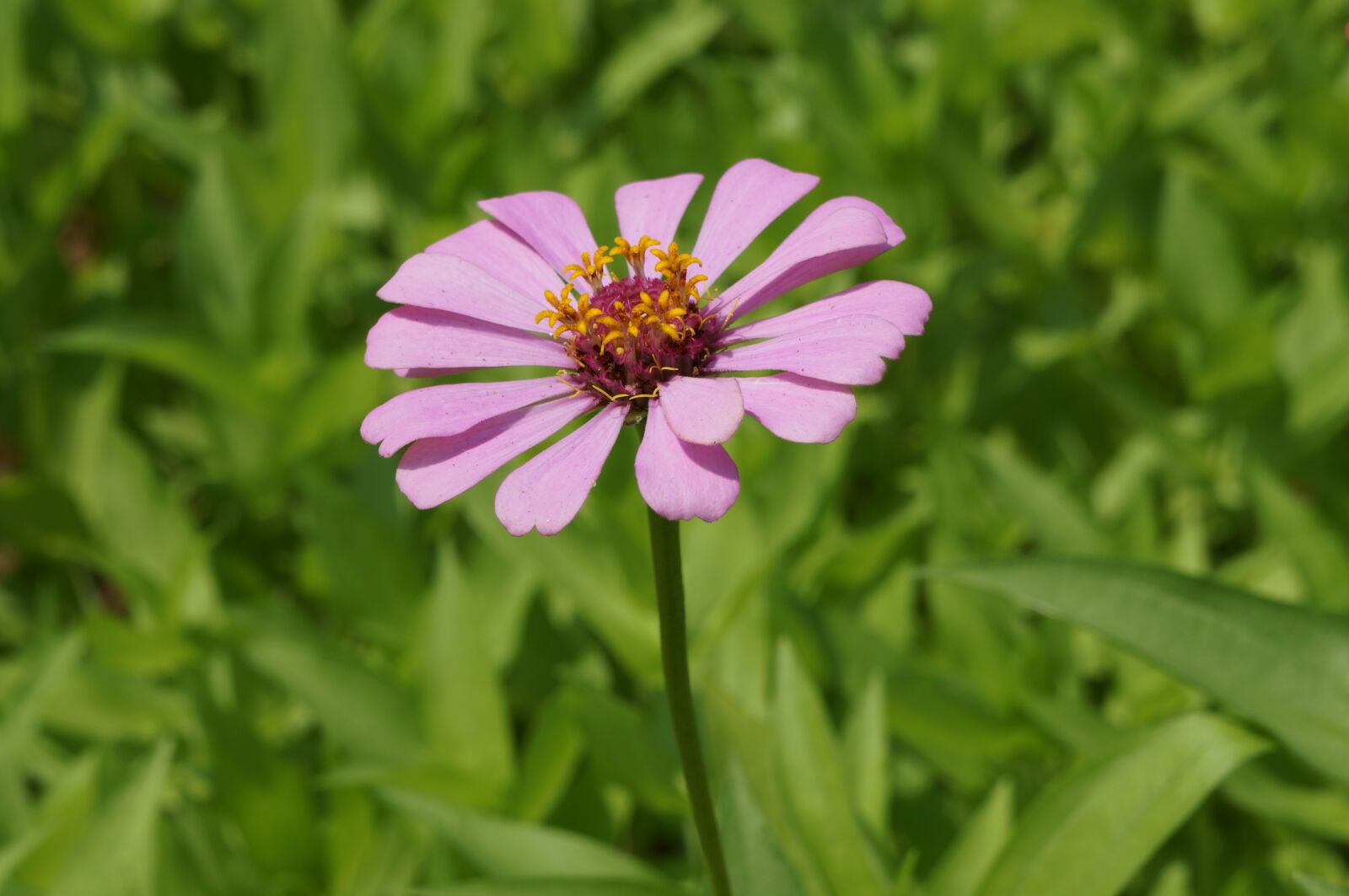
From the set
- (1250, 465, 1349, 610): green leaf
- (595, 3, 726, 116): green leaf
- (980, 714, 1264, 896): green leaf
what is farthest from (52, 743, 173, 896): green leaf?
(595, 3, 726, 116): green leaf

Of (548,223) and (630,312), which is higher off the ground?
(548,223)

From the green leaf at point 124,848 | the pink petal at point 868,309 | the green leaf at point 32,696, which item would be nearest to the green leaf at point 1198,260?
the pink petal at point 868,309

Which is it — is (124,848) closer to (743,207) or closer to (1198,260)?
(743,207)

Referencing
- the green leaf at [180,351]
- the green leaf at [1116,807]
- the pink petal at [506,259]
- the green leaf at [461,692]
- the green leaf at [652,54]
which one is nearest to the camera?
the pink petal at [506,259]

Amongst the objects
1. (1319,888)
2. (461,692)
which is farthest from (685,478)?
(461,692)

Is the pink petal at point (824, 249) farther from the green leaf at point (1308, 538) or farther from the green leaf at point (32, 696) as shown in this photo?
the green leaf at point (32, 696)

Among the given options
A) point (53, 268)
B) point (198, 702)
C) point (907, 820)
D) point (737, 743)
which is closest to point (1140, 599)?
point (737, 743)
